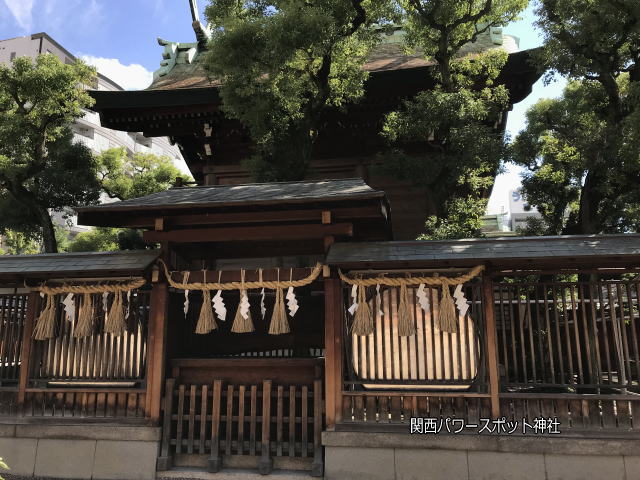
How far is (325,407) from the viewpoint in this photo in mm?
6012

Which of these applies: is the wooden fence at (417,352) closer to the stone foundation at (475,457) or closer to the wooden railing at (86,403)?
the stone foundation at (475,457)

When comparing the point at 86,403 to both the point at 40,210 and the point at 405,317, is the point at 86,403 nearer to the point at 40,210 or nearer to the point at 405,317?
the point at 405,317

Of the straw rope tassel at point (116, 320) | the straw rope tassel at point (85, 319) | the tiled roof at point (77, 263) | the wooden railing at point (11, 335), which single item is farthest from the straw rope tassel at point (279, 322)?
the wooden railing at point (11, 335)

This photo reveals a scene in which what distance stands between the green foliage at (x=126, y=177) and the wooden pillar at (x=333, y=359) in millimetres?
10547

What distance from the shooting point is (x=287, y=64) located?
8.58 metres

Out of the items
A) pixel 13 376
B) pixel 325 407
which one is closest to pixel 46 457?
pixel 13 376

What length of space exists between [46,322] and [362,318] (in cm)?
466

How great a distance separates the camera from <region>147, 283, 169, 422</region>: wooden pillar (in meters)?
6.29

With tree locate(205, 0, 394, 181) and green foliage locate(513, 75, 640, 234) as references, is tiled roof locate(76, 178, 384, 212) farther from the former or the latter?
green foliage locate(513, 75, 640, 234)

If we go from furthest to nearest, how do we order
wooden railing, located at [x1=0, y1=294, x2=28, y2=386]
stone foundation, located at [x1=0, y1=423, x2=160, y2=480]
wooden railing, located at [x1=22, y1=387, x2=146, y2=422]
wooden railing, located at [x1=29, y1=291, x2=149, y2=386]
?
wooden railing, located at [x1=0, y1=294, x2=28, y2=386]
wooden railing, located at [x1=29, y1=291, x2=149, y2=386]
wooden railing, located at [x1=22, y1=387, x2=146, y2=422]
stone foundation, located at [x1=0, y1=423, x2=160, y2=480]

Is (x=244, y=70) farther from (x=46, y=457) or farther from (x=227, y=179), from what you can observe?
(x=46, y=457)

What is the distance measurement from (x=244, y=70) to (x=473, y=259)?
18.9 feet

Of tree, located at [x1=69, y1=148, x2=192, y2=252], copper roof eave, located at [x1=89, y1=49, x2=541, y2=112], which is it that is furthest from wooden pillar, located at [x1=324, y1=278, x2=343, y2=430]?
tree, located at [x1=69, y1=148, x2=192, y2=252]

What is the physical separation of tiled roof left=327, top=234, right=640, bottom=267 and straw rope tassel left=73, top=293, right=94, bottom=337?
3.63 meters
